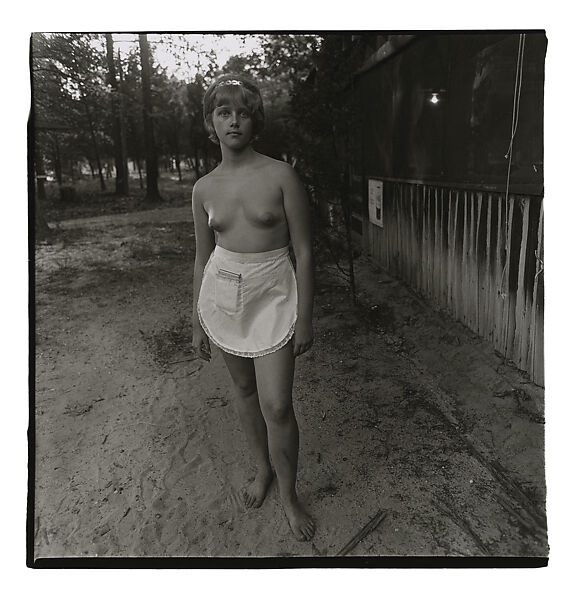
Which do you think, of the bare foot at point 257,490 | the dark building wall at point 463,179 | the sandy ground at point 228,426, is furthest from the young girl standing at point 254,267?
the dark building wall at point 463,179

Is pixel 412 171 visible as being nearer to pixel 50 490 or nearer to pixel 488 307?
pixel 488 307

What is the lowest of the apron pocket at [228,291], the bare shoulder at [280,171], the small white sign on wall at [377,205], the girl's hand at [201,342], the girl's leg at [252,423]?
the girl's leg at [252,423]

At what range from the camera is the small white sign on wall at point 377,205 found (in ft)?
9.94

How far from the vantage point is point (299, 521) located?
2207 millimetres

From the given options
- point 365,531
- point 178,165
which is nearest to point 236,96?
point 178,165

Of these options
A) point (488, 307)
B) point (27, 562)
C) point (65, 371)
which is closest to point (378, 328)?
point (488, 307)

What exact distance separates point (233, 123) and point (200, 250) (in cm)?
57

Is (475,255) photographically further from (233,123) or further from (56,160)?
(56,160)

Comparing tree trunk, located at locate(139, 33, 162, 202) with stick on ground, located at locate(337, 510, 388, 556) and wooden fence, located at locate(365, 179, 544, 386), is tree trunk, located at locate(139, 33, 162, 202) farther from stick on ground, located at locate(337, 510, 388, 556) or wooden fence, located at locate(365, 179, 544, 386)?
stick on ground, located at locate(337, 510, 388, 556)

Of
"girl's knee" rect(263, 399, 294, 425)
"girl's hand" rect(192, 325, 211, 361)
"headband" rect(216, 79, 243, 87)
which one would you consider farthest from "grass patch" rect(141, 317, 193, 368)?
"headband" rect(216, 79, 243, 87)

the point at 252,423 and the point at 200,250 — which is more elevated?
the point at 200,250

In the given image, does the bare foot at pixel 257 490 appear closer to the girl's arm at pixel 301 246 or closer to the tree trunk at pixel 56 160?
the girl's arm at pixel 301 246

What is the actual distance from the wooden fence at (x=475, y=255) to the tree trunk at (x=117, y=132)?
138 centimetres

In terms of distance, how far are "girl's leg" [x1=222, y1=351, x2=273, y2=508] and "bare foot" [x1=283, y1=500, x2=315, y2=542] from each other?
0.52 ft
